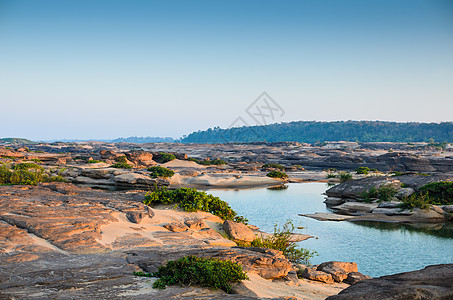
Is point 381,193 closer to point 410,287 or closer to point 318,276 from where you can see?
point 318,276

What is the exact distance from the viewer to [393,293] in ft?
16.1

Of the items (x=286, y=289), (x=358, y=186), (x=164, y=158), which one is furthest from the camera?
(x=164, y=158)

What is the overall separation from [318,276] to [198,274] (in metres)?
5.02

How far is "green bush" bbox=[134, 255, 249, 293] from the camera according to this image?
7.17 m

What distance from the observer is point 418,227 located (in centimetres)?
2191

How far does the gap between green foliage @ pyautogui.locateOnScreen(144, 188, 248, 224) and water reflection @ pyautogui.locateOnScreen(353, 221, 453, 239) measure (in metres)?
10.1

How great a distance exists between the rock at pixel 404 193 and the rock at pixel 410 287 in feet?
77.6

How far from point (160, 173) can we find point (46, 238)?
28806 millimetres

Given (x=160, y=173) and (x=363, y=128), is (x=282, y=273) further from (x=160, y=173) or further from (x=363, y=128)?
(x=363, y=128)

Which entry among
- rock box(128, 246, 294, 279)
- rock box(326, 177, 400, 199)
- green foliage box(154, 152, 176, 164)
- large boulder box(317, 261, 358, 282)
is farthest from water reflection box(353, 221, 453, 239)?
green foliage box(154, 152, 176, 164)

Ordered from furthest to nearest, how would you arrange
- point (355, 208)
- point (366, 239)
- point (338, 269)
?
point (355, 208) < point (366, 239) < point (338, 269)

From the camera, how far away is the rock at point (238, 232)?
14.3 meters

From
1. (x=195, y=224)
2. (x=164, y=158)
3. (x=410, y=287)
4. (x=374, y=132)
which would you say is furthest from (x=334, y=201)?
(x=374, y=132)

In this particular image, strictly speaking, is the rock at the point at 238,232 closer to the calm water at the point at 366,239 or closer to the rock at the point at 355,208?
the calm water at the point at 366,239
